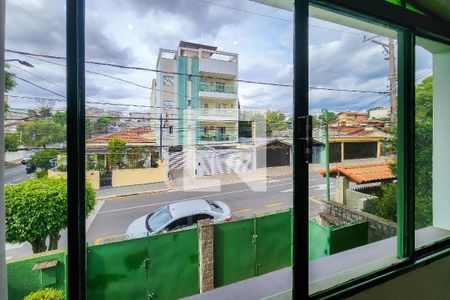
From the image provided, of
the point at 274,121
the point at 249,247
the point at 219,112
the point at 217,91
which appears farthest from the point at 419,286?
the point at 217,91

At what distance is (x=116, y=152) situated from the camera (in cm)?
125

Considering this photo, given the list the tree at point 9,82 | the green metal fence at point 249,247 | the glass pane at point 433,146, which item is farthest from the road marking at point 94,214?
the glass pane at point 433,146

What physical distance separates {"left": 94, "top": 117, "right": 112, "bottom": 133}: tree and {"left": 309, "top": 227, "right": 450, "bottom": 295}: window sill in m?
1.28

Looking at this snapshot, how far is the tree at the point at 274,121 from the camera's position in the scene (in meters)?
1.52

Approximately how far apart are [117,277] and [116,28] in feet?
6.00

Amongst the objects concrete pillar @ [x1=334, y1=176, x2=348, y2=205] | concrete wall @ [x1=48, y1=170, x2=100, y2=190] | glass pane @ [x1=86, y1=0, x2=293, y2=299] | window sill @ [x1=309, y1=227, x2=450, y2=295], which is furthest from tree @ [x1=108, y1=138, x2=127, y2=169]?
concrete pillar @ [x1=334, y1=176, x2=348, y2=205]

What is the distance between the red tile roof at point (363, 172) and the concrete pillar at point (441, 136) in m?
0.47

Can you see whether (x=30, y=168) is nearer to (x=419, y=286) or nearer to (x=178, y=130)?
(x=178, y=130)

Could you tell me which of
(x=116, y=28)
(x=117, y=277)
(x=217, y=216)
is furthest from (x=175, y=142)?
(x=117, y=277)

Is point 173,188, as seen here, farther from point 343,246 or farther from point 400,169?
point 343,246

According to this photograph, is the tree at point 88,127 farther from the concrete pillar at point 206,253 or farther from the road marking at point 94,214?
the concrete pillar at point 206,253

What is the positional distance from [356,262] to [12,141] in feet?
6.24

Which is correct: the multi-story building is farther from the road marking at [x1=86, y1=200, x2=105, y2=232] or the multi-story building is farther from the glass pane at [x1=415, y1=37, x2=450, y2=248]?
the glass pane at [x1=415, y1=37, x2=450, y2=248]

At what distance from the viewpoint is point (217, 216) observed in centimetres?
238
